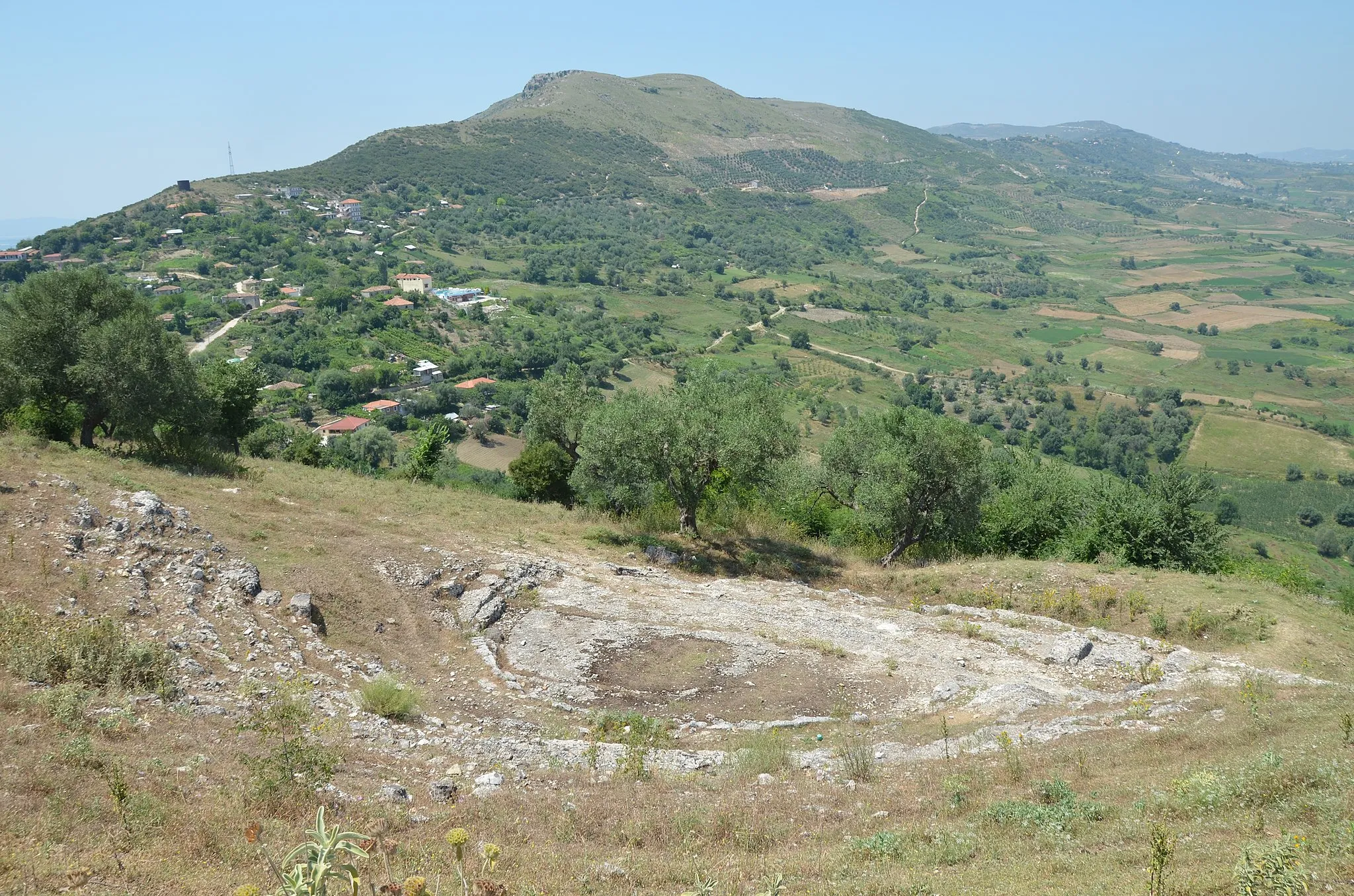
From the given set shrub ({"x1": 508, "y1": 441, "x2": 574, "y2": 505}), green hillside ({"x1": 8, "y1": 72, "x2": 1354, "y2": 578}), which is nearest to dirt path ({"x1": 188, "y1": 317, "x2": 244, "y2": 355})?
green hillside ({"x1": 8, "y1": 72, "x2": 1354, "y2": 578})

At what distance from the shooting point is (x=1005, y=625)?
21.1 m

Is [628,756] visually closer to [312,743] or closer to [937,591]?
[312,743]

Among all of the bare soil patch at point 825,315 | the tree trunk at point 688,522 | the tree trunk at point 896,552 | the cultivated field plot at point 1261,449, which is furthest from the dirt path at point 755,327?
the tree trunk at point 688,522

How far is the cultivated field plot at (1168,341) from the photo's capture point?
136125 millimetres

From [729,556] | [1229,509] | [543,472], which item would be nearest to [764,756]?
[729,556]

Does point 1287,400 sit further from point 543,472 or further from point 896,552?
point 543,472

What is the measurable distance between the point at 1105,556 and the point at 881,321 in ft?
441

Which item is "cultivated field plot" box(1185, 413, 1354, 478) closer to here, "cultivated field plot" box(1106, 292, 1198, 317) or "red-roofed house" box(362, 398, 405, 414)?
"cultivated field plot" box(1106, 292, 1198, 317)

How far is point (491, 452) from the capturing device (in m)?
77.5

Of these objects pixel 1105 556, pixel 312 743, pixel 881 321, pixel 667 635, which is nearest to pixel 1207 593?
pixel 1105 556

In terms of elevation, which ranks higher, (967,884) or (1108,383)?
(967,884)

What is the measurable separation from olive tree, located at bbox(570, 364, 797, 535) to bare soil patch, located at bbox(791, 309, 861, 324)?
429ft

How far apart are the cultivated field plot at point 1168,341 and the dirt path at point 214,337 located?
15037 centimetres

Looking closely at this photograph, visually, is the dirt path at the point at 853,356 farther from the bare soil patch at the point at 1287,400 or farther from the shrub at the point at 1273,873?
the shrub at the point at 1273,873
